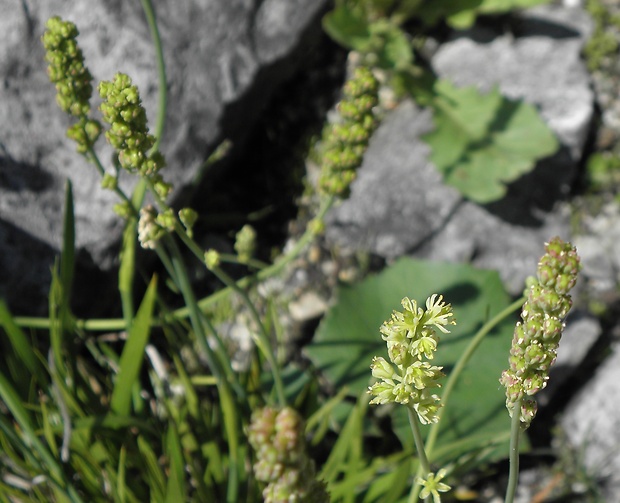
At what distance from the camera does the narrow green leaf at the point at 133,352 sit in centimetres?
176

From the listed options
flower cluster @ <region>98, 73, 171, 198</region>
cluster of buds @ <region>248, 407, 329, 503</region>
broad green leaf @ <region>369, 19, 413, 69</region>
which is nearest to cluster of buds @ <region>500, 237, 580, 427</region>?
cluster of buds @ <region>248, 407, 329, 503</region>

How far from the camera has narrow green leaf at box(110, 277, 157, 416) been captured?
1756mm

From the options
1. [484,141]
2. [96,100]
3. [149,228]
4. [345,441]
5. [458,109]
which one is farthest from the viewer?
[458,109]

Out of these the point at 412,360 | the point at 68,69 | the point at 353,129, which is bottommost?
the point at 412,360

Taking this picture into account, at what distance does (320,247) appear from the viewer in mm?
3045

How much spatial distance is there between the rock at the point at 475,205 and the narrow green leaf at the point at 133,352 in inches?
53.7

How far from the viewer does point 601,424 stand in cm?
270

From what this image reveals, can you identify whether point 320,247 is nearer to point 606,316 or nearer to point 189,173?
point 189,173

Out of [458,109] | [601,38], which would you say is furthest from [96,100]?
[601,38]

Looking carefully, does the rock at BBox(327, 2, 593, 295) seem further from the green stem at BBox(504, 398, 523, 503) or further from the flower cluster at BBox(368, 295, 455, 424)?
the flower cluster at BBox(368, 295, 455, 424)

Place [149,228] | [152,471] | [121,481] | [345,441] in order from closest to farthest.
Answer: [149,228] → [121,481] → [152,471] → [345,441]

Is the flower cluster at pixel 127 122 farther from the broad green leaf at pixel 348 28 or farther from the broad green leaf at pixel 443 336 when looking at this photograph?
the broad green leaf at pixel 348 28

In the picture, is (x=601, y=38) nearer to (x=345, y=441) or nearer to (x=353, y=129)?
(x=353, y=129)

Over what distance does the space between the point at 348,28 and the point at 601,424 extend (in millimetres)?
1881
